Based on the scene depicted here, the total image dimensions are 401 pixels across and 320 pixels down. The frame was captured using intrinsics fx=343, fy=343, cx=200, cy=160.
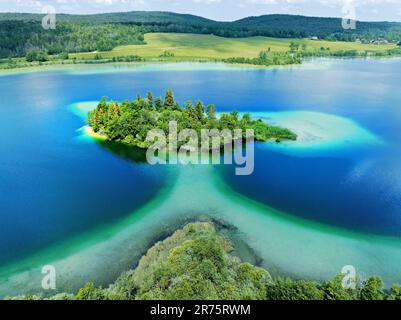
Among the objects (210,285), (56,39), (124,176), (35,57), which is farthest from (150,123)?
(56,39)

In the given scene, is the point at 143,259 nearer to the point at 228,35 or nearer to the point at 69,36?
the point at 69,36

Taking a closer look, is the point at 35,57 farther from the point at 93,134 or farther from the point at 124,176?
the point at 124,176

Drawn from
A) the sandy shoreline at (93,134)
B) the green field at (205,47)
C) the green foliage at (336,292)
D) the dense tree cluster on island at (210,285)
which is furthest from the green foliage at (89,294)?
the green field at (205,47)

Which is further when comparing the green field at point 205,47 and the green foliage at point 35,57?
the green field at point 205,47

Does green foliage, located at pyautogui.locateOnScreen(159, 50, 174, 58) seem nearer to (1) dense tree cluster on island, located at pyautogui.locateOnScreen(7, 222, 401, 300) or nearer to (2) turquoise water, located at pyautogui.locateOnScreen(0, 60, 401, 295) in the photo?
(2) turquoise water, located at pyautogui.locateOnScreen(0, 60, 401, 295)

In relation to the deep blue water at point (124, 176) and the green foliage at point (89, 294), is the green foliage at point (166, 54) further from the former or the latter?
the green foliage at point (89, 294)
